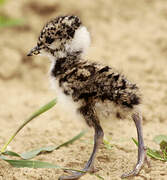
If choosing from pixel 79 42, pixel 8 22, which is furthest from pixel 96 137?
pixel 8 22

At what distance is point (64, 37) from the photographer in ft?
11.9

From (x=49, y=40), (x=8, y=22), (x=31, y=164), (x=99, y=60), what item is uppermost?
(x=8, y=22)

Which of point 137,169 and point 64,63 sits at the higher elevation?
point 64,63

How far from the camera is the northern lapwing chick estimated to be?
3.11 metres

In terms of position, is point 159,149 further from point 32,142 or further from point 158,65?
point 158,65

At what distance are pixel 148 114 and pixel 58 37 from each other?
1.74 metres

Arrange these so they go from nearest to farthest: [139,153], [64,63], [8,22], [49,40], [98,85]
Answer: [98,85] → [139,153] → [64,63] → [49,40] → [8,22]

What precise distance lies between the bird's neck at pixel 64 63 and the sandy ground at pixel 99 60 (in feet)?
1.55

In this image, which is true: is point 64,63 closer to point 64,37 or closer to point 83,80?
point 64,37

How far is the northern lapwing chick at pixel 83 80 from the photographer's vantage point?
311 cm

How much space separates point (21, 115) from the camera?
5.07 m

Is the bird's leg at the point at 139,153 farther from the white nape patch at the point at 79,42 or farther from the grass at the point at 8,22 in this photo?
the grass at the point at 8,22

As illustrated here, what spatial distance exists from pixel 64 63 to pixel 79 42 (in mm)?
252

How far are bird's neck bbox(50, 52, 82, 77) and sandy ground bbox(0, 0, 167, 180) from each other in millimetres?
473
